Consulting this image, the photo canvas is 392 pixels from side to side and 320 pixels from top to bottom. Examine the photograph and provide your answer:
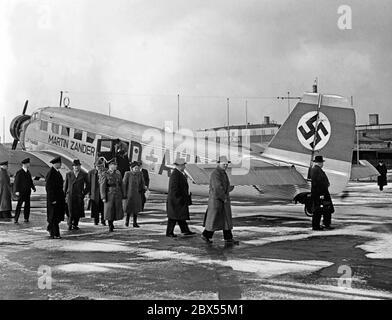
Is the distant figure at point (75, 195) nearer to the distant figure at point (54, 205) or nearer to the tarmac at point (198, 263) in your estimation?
the tarmac at point (198, 263)

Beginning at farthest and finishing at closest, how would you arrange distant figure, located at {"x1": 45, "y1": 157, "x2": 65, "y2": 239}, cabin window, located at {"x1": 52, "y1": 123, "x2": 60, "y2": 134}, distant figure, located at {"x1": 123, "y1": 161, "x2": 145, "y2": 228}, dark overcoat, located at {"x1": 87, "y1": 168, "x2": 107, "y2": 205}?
cabin window, located at {"x1": 52, "y1": 123, "x2": 60, "y2": 134}, dark overcoat, located at {"x1": 87, "y1": 168, "x2": 107, "y2": 205}, distant figure, located at {"x1": 123, "y1": 161, "x2": 145, "y2": 228}, distant figure, located at {"x1": 45, "y1": 157, "x2": 65, "y2": 239}

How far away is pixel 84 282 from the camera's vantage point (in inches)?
234

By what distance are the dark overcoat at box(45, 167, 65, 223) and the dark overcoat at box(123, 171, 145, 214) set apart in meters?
1.93

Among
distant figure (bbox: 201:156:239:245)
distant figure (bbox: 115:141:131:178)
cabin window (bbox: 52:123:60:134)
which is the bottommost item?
distant figure (bbox: 201:156:239:245)

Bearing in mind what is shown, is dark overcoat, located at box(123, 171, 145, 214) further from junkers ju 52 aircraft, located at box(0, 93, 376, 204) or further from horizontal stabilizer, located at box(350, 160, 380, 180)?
horizontal stabilizer, located at box(350, 160, 380, 180)

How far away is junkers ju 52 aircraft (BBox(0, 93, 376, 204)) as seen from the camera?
463 inches

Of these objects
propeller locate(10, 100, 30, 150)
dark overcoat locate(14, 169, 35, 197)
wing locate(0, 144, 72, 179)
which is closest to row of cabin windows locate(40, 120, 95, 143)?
wing locate(0, 144, 72, 179)

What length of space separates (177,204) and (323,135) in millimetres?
4515

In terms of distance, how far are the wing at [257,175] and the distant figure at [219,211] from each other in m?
0.73

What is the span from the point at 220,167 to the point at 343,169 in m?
4.12

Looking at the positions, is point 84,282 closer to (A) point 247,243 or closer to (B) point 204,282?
(B) point 204,282

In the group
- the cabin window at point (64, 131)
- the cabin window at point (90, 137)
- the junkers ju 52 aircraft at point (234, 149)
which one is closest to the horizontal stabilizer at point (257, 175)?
the junkers ju 52 aircraft at point (234, 149)

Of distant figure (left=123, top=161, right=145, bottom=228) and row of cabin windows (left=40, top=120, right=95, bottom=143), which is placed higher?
row of cabin windows (left=40, top=120, right=95, bottom=143)
